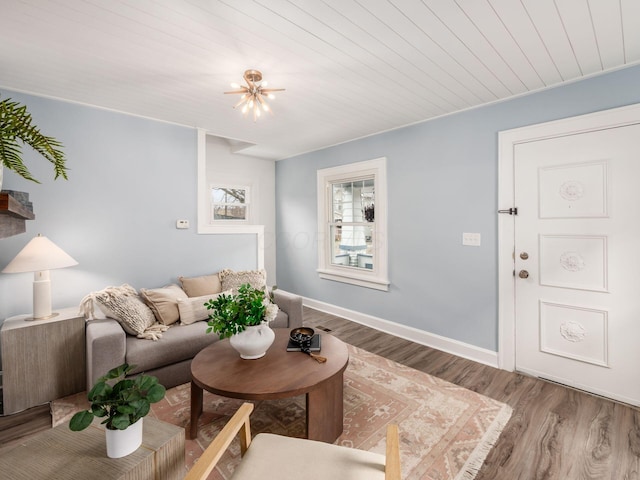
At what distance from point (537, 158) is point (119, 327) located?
3.63 m

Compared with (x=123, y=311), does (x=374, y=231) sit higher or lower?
higher

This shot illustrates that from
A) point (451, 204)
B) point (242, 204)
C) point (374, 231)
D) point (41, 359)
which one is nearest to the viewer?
point (41, 359)

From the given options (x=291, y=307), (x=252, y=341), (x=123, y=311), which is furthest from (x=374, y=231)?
(x=123, y=311)

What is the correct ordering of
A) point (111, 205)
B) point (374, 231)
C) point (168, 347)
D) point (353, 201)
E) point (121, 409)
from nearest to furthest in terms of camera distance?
point (121, 409) → point (168, 347) → point (111, 205) → point (374, 231) → point (353, 201)

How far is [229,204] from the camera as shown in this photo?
4816 millimetres

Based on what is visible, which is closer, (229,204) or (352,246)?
(352,246)

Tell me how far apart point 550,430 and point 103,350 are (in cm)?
305

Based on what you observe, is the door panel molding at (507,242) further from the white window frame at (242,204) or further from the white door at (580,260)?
the white window frame at (242,204)

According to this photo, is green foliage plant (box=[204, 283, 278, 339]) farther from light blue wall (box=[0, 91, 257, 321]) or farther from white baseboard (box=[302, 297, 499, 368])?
white baseboard (box=[302, 297, 499, 368])

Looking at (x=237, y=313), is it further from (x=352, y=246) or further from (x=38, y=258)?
(x=352, y=246)

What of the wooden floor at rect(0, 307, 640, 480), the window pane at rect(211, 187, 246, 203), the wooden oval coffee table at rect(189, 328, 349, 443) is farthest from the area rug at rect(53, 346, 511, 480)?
the window pane at rect(211, 187, 246, 203)

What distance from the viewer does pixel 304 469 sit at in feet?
3.75

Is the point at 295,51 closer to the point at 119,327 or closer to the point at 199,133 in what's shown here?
the point at 199,133

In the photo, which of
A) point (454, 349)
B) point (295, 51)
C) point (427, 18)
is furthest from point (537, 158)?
point (295, 51)
